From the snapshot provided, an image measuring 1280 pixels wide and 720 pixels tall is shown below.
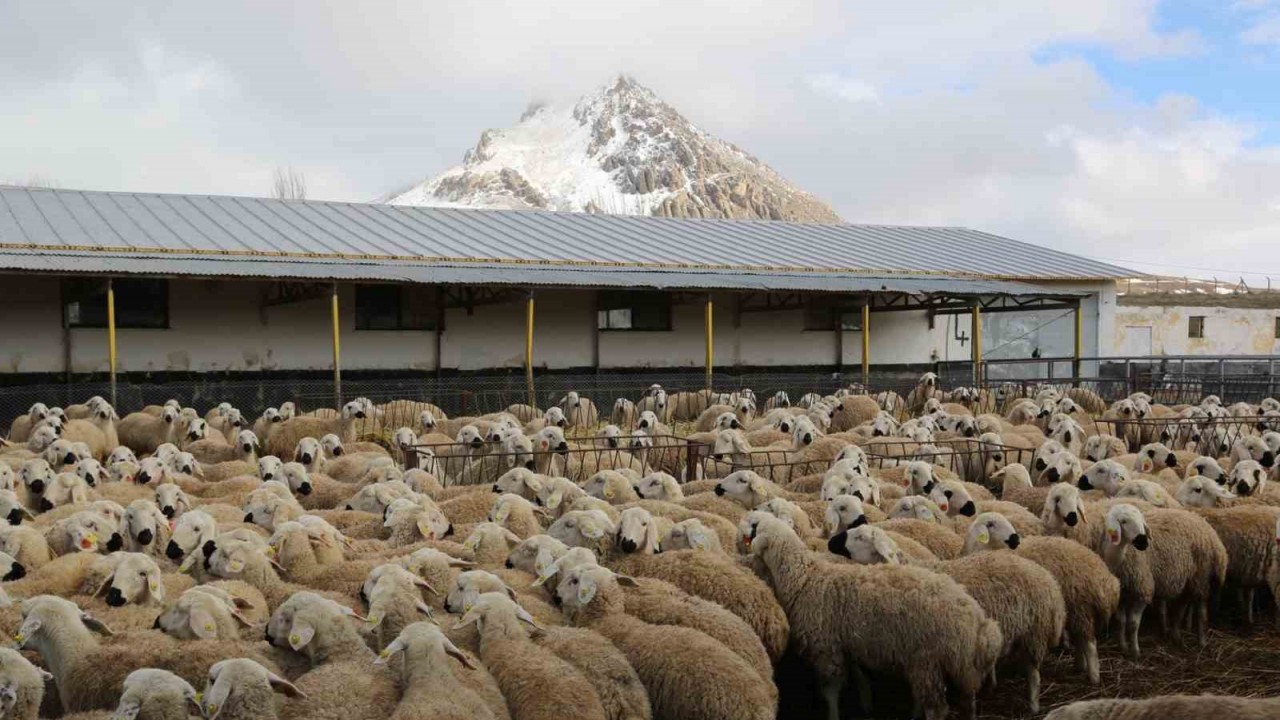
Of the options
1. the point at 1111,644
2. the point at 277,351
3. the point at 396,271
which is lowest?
the point at 1111,644

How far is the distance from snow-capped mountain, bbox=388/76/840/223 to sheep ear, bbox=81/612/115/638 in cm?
11409

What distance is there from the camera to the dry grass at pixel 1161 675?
7.36 meters

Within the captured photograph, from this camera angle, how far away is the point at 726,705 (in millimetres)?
5648

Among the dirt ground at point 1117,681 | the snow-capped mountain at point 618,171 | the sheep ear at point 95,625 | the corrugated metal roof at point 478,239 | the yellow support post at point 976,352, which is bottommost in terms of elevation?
the dirt ground at point 1117,681

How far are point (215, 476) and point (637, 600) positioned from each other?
7.61m

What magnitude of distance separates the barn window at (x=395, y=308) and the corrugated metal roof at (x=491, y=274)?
85 centimetres

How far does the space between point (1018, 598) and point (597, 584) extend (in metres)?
2.65

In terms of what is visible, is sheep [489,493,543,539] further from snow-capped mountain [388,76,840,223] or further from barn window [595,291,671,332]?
snow-capped mountain [388,76,840,223]

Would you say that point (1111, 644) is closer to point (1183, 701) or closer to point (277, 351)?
point (1183, 701)

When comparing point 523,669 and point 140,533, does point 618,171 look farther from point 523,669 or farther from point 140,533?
point 523,669

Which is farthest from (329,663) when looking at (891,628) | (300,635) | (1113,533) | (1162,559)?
(1162,559)

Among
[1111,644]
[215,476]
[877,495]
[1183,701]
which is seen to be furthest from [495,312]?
[1183,701]

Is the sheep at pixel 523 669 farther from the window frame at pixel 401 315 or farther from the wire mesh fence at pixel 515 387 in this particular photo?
the window frame at pixel 401 315

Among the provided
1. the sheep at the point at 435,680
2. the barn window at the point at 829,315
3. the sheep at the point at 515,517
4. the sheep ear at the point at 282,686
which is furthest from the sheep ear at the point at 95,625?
the barn window at the point at 829,315
